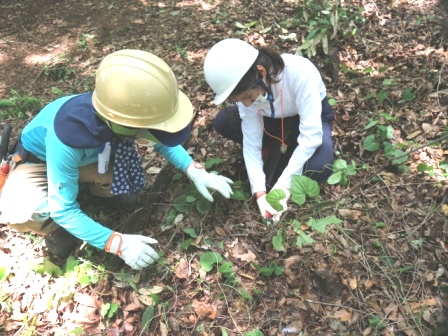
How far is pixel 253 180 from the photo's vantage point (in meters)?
2.88

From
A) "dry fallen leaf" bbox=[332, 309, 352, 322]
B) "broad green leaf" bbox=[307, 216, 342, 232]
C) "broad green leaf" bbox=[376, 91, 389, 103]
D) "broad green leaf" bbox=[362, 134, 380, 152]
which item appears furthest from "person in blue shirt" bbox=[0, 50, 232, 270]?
"broad green leaf" bbox=[376, 91, 389, 103]

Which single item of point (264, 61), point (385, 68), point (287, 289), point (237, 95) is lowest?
point (287, 289)

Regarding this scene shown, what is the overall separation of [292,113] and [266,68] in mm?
556

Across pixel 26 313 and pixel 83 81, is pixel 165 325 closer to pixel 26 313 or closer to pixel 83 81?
pixel 26 313


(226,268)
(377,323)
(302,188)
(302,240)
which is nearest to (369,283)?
(377,323)

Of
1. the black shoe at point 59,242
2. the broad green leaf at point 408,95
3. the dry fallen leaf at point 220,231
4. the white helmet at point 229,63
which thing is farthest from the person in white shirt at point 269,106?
the black shoe at point 59,242

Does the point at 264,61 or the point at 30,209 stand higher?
the point at 264,61

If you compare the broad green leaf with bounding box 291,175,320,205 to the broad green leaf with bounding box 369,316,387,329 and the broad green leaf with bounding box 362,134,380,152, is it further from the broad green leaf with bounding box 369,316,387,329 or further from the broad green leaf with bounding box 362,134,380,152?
the broad green leaf with bounding box 362,134,380,152

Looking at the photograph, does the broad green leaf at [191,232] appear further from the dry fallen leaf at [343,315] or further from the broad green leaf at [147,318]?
the dry fallen leaf at [343,315]

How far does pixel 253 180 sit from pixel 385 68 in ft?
6.42

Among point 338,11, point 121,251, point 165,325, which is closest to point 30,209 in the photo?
point 121,251

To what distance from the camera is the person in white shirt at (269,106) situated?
236cm

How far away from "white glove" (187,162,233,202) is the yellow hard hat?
72 cm

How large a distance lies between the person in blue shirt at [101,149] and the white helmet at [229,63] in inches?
9.5
